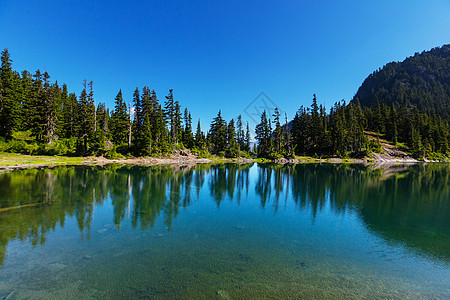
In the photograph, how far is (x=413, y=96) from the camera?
558 feet

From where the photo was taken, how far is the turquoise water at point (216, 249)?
7.07 metres

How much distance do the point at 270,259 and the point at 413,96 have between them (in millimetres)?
228495

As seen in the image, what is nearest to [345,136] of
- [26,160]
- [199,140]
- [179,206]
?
[199,140]

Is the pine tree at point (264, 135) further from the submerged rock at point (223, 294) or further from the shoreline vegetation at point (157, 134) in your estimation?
the submerged rock at point (223, 294)

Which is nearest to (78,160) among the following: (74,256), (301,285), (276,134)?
(74,256)

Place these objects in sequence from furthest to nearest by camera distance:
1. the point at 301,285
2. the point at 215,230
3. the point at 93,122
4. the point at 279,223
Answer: the point at 93,122
the point at 279,223
the point at 215,230
the point at 301,285

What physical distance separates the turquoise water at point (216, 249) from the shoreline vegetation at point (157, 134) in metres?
37.8

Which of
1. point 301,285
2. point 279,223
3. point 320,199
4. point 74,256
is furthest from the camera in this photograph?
point 320,199

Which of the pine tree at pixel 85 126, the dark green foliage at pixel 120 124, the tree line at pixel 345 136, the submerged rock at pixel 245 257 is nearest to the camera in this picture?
the submerged rock at pixel 245 257

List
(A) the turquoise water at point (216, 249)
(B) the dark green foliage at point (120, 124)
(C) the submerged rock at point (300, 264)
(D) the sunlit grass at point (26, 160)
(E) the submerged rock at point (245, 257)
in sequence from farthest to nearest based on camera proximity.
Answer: (B) the dark green foliage at point (120, 124) → (D) the sunlit grass at point (26, 160) → (E) the submerged rock at point (245, 257) → (C) the submerged rock at point (300, 264) → (A) the turquoise water at point (216, 249)

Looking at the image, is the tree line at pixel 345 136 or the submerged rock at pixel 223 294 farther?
the tree line at pixel 345 136

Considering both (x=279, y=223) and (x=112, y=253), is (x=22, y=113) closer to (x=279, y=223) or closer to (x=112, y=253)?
(x=112, y=253)

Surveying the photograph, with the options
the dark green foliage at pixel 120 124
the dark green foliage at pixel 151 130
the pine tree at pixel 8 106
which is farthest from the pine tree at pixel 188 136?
the pine tree at pixel 8 106

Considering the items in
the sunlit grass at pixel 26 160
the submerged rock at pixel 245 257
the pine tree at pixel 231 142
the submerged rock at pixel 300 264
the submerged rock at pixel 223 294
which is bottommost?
the submerged rock at pixel 300 264
